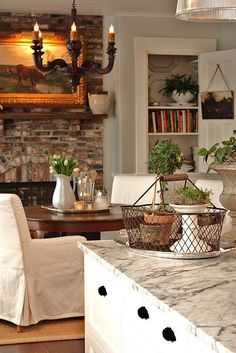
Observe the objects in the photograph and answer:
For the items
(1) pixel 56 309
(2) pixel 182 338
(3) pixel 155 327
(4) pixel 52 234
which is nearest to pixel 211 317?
(2) pixel 182 338

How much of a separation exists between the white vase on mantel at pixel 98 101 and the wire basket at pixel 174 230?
507cm

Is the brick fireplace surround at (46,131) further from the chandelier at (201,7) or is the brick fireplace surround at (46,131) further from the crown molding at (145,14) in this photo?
the chandelier at (201,7)

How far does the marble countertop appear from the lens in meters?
1.51

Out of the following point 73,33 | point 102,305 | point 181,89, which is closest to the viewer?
point 102,305

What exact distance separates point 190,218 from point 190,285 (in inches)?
16.6

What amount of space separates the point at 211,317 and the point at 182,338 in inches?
4.4

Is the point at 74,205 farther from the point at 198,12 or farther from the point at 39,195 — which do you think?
the point at 198,12

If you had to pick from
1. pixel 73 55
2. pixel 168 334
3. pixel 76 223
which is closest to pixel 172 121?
pixel 73 55

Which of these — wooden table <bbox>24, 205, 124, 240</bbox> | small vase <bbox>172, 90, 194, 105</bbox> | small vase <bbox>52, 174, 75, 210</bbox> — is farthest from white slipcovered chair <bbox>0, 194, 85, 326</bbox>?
small vase <bbox>172, 90, 194, 105</bbox>

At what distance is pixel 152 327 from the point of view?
6.18ft

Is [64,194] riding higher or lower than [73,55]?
lower

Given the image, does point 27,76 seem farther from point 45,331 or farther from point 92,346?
point 92,346

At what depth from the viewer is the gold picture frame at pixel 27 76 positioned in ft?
24.5

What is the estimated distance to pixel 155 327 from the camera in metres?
1.86
